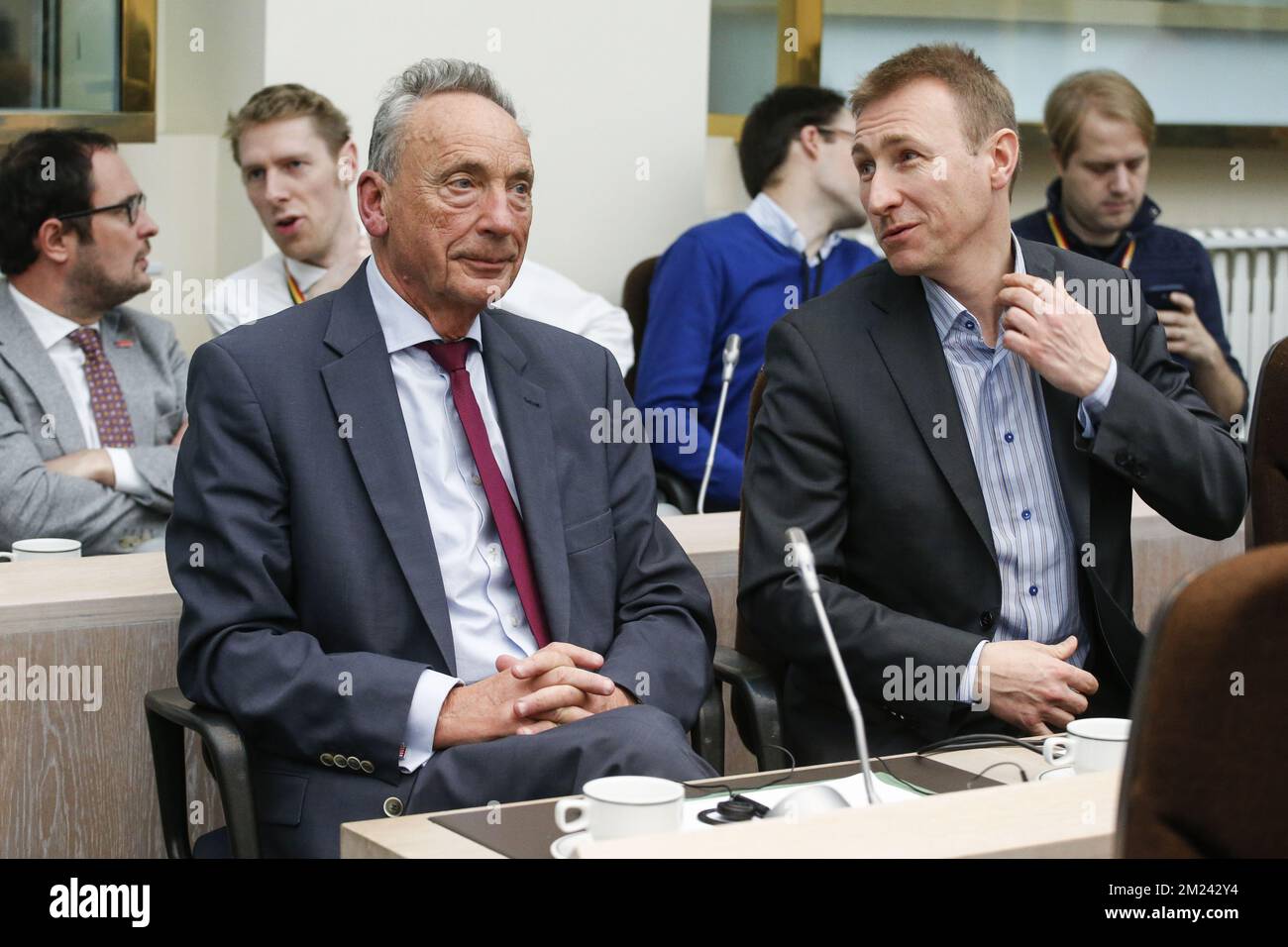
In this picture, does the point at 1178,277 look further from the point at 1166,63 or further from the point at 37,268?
the point at 37,268

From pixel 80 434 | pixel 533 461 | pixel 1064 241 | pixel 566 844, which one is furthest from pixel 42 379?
pixel 1064 241

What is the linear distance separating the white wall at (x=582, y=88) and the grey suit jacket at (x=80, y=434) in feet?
2.65

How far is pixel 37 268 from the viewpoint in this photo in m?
3.23

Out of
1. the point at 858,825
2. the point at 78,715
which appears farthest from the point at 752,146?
the point at 858,825

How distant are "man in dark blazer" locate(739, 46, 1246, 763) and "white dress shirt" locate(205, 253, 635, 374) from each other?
1452mm

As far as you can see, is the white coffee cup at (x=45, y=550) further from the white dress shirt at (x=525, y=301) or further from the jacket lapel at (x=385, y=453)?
the white dress shirt at (x=525, y=301)

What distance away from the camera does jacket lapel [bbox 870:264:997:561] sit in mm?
2125

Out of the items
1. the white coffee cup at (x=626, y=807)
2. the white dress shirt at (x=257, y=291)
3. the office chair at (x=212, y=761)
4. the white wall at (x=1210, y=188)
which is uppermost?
the white wall at (x=1210, y=188)

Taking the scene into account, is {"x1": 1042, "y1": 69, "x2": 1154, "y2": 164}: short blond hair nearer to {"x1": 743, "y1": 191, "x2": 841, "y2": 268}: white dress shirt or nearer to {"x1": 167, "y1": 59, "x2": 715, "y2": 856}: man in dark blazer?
{"x1": 743, "y1": 191, "x2": 841, "y2": 268}: white dress shirt

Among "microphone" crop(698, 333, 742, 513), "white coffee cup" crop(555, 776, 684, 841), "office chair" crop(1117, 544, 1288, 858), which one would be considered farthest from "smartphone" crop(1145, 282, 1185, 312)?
"office chair" crop(1117, 544, 1288, 858)

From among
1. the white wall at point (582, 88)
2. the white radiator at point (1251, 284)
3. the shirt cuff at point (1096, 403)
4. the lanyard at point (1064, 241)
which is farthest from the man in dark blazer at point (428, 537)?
the white radiator at point (1251, 284)

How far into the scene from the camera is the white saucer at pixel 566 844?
4.39 ft

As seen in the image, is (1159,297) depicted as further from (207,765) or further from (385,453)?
(207,765)

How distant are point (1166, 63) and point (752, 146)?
180 centimetres
